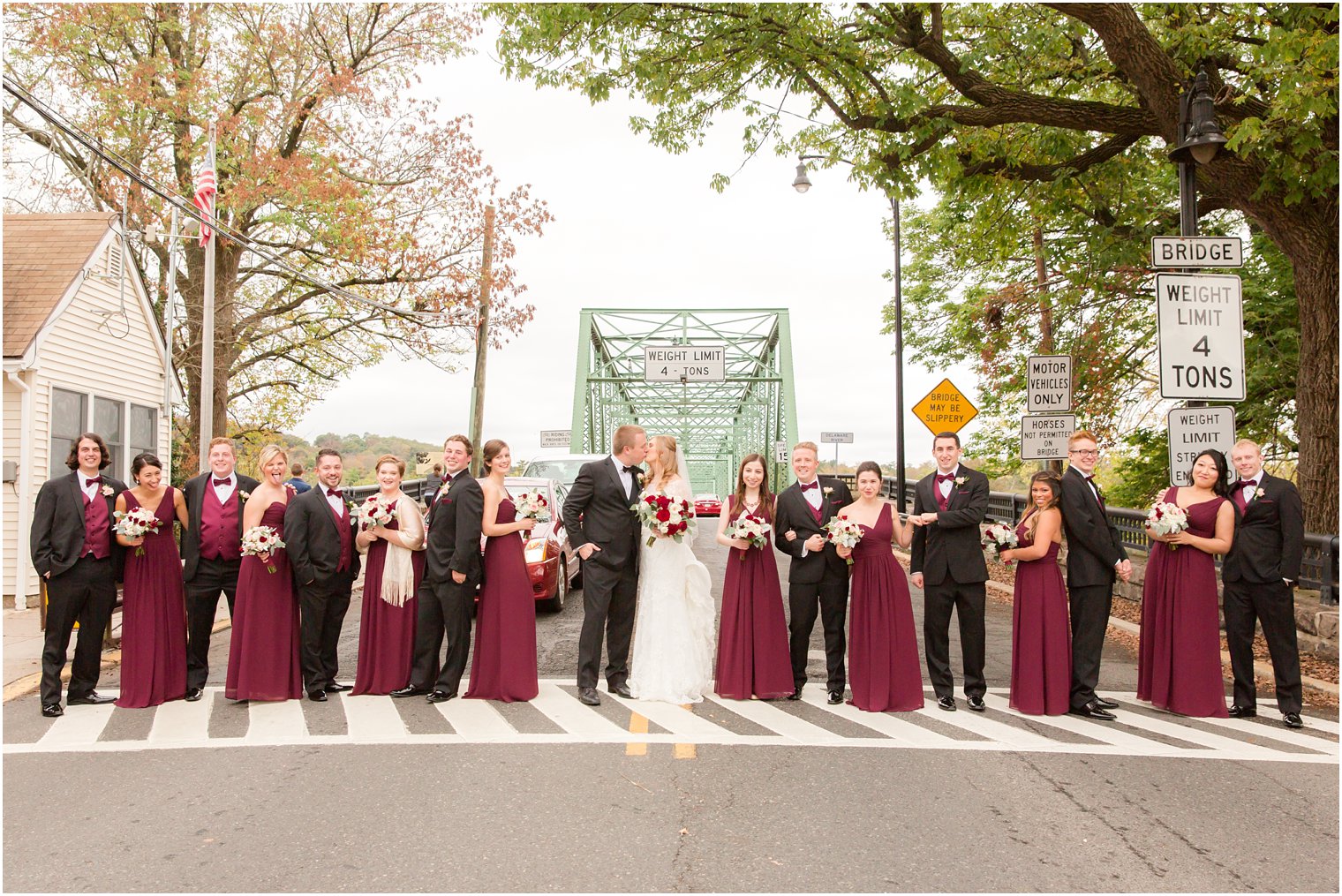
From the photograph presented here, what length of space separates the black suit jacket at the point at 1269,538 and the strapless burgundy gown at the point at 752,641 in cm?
339

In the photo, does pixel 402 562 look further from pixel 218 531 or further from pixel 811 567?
pixel 811 567

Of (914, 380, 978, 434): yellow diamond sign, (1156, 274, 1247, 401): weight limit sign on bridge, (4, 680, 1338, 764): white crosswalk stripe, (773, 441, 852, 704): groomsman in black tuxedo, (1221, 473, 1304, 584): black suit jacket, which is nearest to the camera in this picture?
(4, 680, 1338, 764): white crosswalk stripe

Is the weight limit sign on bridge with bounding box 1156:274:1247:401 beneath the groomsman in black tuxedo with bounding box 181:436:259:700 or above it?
above

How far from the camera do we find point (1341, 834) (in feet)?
16.2

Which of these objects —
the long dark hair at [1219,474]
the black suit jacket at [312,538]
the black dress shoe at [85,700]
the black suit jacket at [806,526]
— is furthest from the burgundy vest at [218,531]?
the long dark hair at [1219,474]

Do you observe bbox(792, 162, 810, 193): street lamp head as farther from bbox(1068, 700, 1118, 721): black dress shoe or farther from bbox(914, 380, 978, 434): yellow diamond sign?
bbox(1068, 700, 1118, 721): black dress shoe

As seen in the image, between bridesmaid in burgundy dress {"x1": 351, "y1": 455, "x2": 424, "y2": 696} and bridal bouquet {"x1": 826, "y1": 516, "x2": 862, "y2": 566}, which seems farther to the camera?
bridesmaid in burgundy dress {"x1": 351, "y1": 455, "x2": 424, "y2": 696}

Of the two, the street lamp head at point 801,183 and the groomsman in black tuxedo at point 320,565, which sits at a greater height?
the street lamp head at point 801,183

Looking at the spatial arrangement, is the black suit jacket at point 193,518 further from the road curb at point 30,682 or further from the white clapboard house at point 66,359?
the white clapboard house at point 66,359

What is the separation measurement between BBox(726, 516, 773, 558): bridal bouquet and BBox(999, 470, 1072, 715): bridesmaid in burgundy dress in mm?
1849

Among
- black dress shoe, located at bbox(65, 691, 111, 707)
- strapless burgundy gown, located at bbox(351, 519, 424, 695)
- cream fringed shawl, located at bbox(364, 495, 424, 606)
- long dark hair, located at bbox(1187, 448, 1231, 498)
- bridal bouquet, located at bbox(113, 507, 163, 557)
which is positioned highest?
long dark hair, located at bbox(1187, 448, 1231, 498)

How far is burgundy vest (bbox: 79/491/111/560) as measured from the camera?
774 centimetres

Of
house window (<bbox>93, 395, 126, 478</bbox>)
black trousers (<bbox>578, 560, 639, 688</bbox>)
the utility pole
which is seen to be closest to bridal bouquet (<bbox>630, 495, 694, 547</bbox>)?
black trousers (<bbox>578, 560, 639, 688</bbox>)

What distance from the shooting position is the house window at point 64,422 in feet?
47.9
